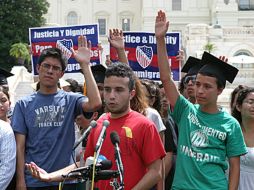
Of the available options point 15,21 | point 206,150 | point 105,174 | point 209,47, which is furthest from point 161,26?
point 15,21

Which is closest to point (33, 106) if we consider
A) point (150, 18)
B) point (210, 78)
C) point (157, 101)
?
point (210, 78)

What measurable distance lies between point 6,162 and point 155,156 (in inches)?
49.8

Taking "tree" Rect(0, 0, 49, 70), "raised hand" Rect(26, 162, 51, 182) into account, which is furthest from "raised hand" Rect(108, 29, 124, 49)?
"tree" Rect(0, 0, 49, 70)

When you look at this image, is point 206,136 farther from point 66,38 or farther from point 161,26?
point 66,38

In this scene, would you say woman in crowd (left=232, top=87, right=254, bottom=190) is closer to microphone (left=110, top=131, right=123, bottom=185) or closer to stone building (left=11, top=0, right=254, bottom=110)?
microphone (left=110, top=131, right=123, bottom=185)

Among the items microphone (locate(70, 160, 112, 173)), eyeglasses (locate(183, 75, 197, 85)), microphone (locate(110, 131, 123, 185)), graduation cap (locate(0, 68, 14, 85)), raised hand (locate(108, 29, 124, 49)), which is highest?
raised hand (locate(108, 29, 124, 49))

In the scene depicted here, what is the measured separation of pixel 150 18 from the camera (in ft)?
196

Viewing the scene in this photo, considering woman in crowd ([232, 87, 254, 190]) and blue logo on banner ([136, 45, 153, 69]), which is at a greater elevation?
blue logo on banner ([136, 45, 153, 69])

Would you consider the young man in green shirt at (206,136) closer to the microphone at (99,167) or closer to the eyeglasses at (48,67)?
the eyeglasses at (48,67)

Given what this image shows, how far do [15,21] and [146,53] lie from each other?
128 feet

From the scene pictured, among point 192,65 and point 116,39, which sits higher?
point 116,39

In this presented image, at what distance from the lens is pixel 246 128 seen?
5.74 m

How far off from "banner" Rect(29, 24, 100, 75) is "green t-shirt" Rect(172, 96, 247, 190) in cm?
393

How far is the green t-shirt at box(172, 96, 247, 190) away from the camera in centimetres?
491
